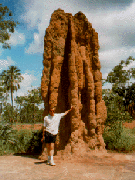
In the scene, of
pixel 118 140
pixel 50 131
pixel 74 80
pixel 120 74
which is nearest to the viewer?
pixel 50 131

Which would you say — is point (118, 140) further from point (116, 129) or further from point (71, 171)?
point (71, 171)

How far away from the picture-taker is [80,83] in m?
7.10

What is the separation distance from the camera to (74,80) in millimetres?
6648

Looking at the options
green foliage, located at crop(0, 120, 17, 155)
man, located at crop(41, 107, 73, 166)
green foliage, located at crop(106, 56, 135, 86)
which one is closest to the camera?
man, located at crop(41, 107, 73, 166)

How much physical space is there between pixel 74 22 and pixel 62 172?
5681mm

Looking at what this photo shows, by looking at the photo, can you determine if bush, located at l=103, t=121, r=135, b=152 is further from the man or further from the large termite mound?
the man

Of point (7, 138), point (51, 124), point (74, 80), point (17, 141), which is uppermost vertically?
point (74, 80)

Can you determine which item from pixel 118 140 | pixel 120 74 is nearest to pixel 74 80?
pixel 118 140

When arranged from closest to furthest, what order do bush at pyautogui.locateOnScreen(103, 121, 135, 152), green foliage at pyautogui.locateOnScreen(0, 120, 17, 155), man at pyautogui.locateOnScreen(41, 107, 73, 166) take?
man at pyautogui.locateOnScreen(41, 107, 73, 166), green foliage at pyautogui.locateOnScreen(0, 120, 17, 155), bush at pyautogui.locateOnScreen(103, 121, 135, 152)

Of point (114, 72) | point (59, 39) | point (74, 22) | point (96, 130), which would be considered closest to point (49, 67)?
point (59, 39)

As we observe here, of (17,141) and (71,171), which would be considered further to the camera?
(17,141)

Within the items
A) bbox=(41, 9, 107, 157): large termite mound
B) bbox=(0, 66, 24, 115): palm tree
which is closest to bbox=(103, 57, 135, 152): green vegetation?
bbox=(41, 9, 107, 157): large termite mound

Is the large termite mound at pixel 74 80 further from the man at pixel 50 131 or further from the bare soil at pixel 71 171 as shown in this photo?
the man at pixel 50 131

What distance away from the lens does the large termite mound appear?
6.64m
